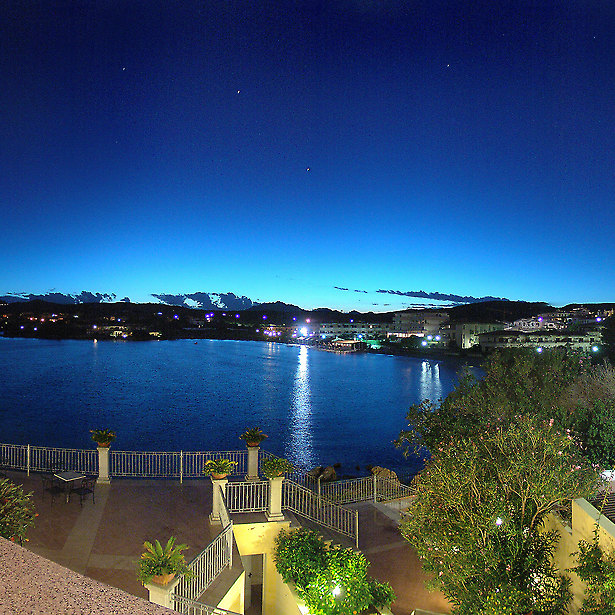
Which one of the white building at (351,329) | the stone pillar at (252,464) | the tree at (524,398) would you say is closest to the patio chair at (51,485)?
the stone pillar at (252,464)

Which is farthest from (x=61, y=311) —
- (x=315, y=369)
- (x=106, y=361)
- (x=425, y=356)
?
(x=425, y=356)

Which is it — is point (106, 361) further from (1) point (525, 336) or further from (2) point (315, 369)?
(1) point (525, 336)

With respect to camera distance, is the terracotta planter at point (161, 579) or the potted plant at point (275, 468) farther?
the potted plant at point (275, 468)

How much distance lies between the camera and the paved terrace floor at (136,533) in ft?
24.6

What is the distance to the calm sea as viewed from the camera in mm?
32750

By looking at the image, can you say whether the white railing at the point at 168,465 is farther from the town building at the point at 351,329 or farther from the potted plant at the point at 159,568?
the town building at the point at 351,329

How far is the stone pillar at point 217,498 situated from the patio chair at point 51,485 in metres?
3.36

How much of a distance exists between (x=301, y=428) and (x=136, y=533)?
3052 centimetres

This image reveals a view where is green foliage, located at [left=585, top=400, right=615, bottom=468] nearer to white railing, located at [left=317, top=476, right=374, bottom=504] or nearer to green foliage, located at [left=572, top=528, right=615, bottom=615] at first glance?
green foliage, located at [left=572, top=528, right=615, bottom=615]

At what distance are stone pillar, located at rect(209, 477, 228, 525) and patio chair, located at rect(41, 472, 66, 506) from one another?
3.36 m

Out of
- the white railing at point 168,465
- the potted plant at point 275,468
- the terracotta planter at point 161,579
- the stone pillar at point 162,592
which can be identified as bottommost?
the white railing at point 168,465

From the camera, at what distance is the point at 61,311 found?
14412 centimetres

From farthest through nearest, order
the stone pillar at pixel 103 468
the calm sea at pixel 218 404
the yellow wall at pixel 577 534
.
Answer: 1. the calm sea at pixel 218 404
2. the stone pillar at pixel 103 468
3. the yellow wall at pixel 577 534

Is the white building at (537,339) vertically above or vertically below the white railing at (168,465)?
above
